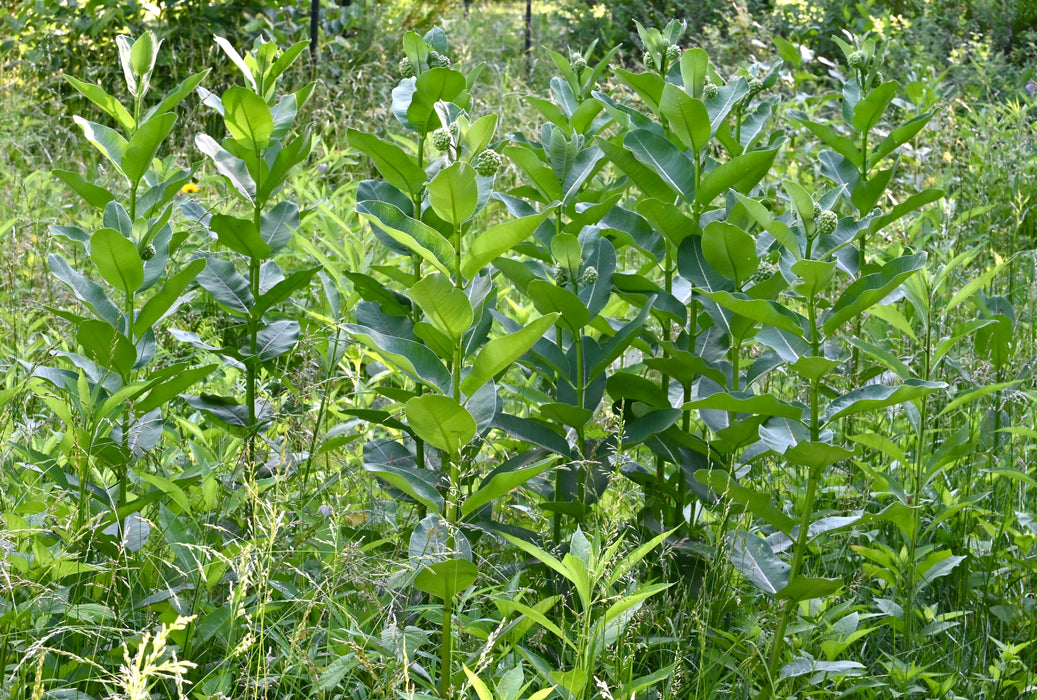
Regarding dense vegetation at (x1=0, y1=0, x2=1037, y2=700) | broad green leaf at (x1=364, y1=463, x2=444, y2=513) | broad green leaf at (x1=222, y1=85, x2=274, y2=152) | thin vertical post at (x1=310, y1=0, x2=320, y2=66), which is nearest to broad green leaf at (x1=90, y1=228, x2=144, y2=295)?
dense vegetation at (x1=0, y1=0, x2=1037, y2=700)

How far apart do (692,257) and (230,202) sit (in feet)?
6.62

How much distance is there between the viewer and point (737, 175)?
1.94 metres

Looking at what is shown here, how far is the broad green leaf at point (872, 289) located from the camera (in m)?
1.71

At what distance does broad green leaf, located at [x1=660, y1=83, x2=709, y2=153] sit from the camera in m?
1.87

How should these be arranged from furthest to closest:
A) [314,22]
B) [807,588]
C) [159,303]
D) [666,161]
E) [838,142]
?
[314,22], [838,142], [666,161], [159,303], [807,588]

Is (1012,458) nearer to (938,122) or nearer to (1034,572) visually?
(1034,572)

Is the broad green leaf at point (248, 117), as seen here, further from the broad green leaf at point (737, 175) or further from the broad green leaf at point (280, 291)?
the broad green leaf at point (737, 175)

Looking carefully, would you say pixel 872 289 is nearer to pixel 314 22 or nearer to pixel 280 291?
pixel 280 291

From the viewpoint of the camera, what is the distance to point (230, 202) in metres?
3.43

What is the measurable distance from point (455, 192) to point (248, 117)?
2.04 feet

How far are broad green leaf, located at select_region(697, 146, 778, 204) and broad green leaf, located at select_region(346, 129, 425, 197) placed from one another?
0.57 m

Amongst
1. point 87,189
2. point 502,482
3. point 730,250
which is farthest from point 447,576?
point 87,189

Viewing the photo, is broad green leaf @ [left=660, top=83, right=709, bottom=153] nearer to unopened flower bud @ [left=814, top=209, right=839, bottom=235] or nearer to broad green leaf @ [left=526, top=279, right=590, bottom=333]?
unopened flower bud @ [left=814, top=209, right=839, bottom=235]

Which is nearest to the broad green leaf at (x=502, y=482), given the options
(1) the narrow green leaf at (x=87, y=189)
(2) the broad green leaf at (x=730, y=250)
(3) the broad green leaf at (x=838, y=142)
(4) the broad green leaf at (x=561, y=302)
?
(4) the broad green leaf at (x=561, y=302)
